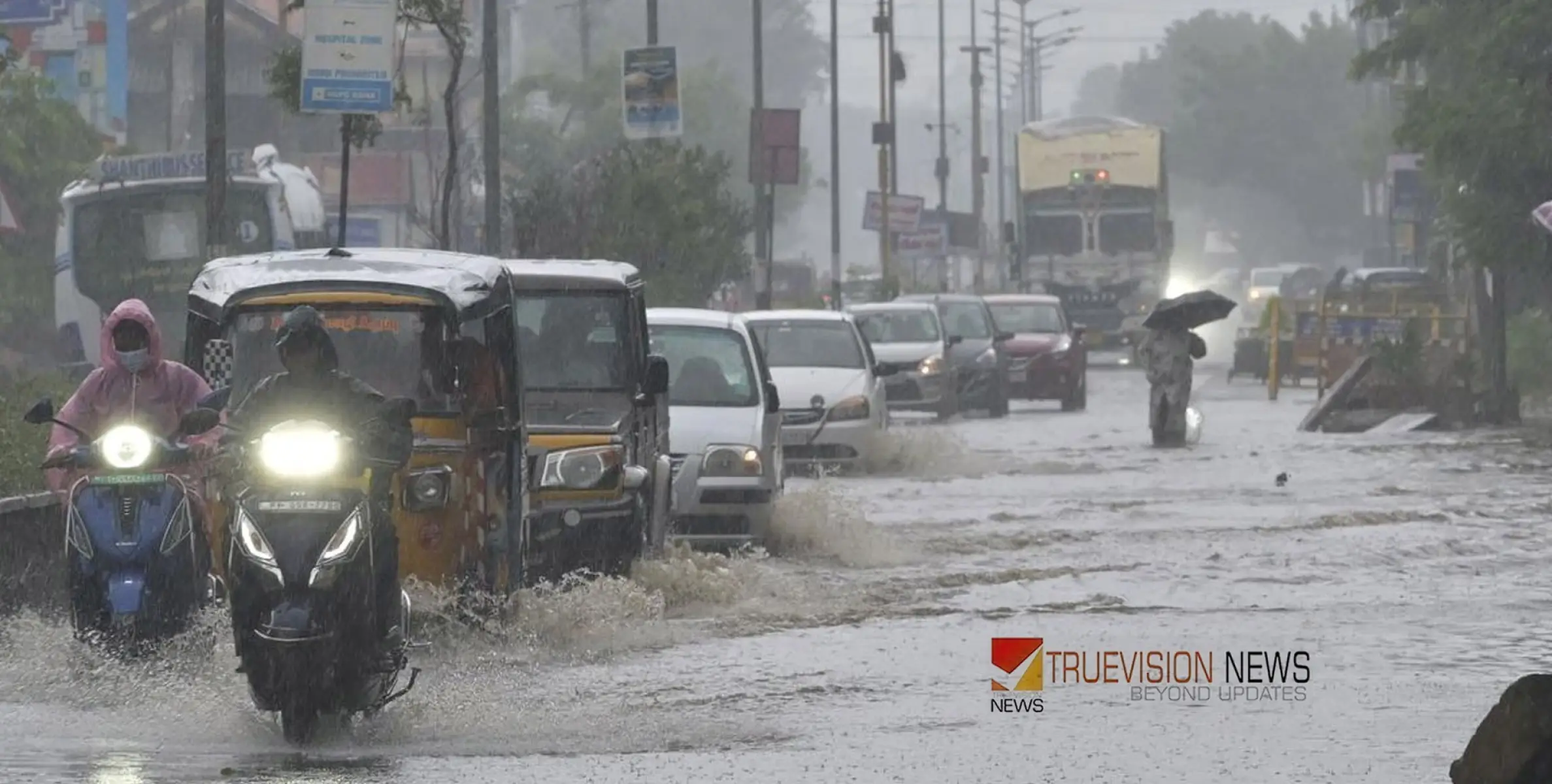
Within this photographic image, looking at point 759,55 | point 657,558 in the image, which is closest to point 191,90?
point 759,55

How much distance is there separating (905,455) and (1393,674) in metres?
15.5

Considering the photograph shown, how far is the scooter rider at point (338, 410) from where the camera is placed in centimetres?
1020

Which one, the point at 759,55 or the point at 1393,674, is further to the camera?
the point at 759,55

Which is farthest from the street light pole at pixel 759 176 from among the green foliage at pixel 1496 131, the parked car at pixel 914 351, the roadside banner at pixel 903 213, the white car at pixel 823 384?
the white car at pixel 823 384

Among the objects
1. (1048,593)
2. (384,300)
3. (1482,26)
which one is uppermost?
(1482,26)

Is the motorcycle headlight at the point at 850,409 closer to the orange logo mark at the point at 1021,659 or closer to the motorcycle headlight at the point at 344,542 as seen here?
the orange logo mark at the point at 1021,659

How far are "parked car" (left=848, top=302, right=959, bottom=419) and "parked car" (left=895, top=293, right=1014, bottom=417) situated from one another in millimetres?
1223

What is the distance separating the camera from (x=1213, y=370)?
6000cm

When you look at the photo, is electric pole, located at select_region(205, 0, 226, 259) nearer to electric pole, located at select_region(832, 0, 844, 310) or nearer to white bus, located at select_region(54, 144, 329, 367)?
white bus, located at select_region(54, 144, 329, 367)

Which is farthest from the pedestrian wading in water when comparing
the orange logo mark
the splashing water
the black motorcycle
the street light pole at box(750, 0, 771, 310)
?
the black motorcycle

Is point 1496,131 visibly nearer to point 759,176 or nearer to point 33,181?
point 759,176

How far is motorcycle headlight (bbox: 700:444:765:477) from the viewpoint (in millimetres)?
18266

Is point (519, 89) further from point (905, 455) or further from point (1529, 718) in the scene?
point (1529, 718)

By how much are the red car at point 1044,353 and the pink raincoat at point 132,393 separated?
29.0 m
